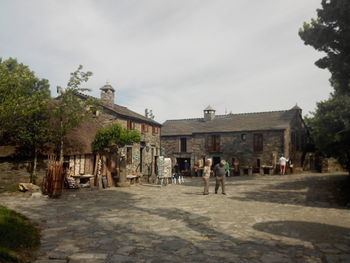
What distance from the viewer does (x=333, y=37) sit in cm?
1067

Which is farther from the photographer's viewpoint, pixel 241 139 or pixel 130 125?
pixel 241 139

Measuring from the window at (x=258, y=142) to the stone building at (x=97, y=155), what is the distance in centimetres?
1120

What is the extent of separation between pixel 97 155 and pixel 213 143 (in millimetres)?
17581

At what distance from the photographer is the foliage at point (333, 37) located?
9898 mm

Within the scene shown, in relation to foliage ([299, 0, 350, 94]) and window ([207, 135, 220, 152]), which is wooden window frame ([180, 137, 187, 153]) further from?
foliage ([299, 0, 350, 94])

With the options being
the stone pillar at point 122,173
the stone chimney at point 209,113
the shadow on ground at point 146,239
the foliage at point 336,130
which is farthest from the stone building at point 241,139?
the shadow on ground at point 146,239

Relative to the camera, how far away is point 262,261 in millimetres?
4535

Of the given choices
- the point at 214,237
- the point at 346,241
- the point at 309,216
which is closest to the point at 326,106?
the point at 309,216

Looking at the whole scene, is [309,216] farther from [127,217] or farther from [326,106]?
[326,106]

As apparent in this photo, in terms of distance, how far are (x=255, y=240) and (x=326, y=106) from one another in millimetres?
13457

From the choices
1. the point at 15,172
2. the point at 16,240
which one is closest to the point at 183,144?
the point at 15,172

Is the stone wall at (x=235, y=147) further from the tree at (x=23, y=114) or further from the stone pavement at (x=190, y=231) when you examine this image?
the tree at (x=23, y=114)

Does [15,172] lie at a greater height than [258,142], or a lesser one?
lesser

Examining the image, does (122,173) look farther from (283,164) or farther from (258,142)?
(258,142)
